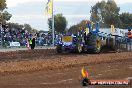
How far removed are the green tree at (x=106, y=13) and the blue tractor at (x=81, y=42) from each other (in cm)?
5902

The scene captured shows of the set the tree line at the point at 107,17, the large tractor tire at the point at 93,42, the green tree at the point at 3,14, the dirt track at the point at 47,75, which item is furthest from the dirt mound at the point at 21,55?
the tree line at the point at 107,17

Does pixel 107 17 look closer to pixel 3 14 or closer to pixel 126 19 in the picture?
pixel 126 19

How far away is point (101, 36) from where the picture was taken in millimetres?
31219

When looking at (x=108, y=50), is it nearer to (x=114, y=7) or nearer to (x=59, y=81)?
(x=59, y=81)

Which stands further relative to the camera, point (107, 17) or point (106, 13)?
point (106, 13)

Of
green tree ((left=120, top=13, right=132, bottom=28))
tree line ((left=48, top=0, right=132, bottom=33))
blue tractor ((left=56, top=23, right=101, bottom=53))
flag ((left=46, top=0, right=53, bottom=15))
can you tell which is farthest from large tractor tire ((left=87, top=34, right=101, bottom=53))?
green tree ((left=120, top=13, right=132, bottom=28))

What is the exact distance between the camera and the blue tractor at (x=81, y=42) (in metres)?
28.5

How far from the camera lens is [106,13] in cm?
9719

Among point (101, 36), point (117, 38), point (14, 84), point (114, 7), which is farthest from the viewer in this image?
point (114, 7)

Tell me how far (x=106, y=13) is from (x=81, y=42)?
69488 mm

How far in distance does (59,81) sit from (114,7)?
8538cm

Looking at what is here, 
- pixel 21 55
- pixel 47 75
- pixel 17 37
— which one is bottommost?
pixel 47 75

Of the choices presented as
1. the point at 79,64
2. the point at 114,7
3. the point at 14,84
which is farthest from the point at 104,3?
the point at 14,84

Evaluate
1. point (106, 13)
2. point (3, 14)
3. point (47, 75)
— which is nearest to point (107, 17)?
point (106, 13)
